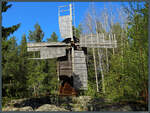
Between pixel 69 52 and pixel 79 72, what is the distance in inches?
26.9

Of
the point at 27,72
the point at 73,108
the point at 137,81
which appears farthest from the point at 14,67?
the point at 137,81

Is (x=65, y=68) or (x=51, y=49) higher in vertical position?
(x=51, y=49)

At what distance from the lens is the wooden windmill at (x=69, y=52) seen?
4535 mm

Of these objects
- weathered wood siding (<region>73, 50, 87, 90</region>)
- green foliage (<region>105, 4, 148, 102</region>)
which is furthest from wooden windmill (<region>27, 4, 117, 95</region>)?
green foliage (<region>105, 4, 148, 102</region>)

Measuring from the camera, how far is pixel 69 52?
475 cm

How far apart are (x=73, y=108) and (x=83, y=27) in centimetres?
330

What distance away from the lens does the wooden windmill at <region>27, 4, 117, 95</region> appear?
4.54 meters

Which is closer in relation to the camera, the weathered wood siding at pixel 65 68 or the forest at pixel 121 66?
the forest at pixel 121 66

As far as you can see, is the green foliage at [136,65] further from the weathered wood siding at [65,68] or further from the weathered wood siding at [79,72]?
the weathered wood siding at [65,68]

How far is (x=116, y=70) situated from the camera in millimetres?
4301

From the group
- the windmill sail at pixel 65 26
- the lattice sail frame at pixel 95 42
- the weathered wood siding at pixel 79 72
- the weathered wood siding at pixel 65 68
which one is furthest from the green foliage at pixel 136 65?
the windmill sail at pixel 65 26

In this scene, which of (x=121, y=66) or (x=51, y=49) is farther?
(x=51, y=49)

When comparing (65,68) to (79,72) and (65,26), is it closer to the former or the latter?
(79,72)

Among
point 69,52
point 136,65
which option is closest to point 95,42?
point 69,52
